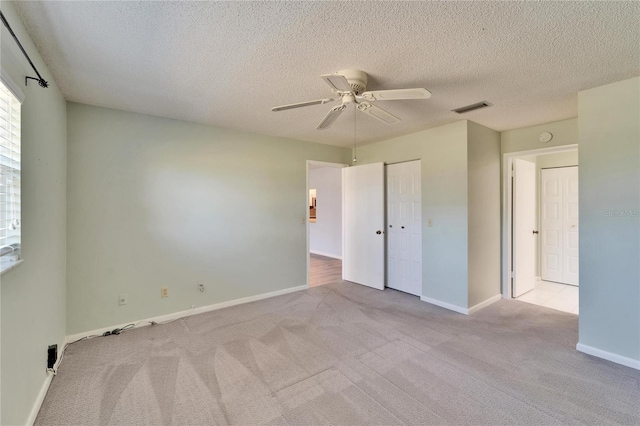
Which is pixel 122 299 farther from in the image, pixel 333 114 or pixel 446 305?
pixel 446 305

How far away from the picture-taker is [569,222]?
15.2 feet

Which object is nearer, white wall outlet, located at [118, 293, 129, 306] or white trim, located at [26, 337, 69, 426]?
white trim, located at [26, 337, 69, 426]

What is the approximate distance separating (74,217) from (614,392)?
15.6 feet

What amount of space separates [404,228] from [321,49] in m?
3.10

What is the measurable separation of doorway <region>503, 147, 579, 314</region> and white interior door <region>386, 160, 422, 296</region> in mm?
1203

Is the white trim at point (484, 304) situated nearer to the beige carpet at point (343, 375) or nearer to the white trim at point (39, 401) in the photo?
the beige carpet at point (343, 375)

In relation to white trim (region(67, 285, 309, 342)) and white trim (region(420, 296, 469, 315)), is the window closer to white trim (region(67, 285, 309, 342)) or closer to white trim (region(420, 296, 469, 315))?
white trim (region(67, 285, 309, 342))

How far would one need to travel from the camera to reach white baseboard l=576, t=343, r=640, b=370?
93.0 inches

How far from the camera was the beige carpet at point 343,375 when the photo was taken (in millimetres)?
1834

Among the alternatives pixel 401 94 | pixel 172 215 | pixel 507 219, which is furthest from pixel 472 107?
pixel 172 215

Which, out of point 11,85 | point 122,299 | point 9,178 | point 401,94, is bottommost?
point 122,299

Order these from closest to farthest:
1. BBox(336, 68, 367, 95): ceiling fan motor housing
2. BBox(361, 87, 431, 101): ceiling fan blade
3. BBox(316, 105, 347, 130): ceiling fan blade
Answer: BBox(361, 87, 431, 101): ceiling fan blade → BBox(336, 68, 367, 95): ceiling fan motor housing → BBox(316, 105, 347, 130): ceiling fan blade

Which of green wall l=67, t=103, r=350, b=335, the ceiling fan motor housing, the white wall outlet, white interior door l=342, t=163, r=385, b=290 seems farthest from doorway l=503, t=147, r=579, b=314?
the white wall outlet

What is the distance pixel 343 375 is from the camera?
88.1 inches
